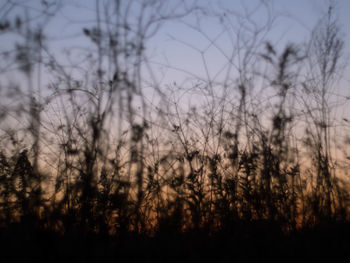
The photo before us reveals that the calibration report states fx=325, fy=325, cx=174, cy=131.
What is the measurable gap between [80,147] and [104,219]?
0.60 metres

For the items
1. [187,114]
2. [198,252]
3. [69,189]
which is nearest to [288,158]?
[187,114]

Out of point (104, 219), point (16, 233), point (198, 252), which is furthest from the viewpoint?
point (104, 219)

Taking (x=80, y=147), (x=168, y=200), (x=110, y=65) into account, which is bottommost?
(x=168, y=200)

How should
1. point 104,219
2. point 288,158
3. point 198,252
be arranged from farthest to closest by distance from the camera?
point 288,158 → point 104,219 → point 198,252

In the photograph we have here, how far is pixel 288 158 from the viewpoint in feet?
9.07

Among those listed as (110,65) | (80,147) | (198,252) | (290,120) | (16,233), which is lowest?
(198,252)

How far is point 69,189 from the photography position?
8.10 feet

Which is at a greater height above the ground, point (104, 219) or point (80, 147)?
point (80, 147)

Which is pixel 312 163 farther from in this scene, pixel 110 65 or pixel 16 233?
pixel 16 233

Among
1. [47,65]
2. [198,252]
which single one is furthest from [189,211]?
[47,65]

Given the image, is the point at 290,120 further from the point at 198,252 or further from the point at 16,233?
the point at 16,233

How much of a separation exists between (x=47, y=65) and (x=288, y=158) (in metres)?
2.10

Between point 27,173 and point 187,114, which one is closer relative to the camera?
point 27,173

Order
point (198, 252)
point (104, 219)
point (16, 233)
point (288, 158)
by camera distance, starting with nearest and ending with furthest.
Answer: point (198, 252), point (16, 233), point (104, 219), point (288, 158)
